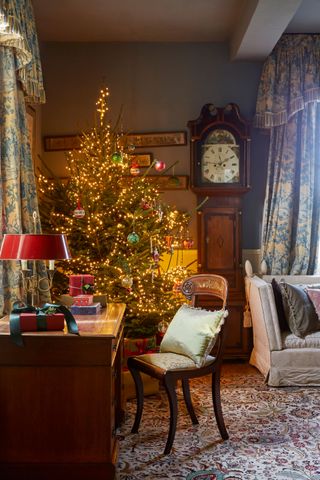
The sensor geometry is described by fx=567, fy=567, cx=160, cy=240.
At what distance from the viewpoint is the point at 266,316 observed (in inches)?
165

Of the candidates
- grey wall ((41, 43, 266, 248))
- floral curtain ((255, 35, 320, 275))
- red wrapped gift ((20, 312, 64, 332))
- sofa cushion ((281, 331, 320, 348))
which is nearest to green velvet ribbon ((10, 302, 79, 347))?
red wrapped gift ((20, 312, 64, 332))

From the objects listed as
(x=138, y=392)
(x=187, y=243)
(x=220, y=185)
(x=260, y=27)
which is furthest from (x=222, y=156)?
(x=138, y=392)

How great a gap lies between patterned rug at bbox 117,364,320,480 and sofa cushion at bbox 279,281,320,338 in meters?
0.43

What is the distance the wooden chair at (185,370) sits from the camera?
9.71 ft

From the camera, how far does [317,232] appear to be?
4969 millimetres

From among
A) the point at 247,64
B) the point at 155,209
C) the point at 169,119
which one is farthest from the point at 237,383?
the point at 247,64

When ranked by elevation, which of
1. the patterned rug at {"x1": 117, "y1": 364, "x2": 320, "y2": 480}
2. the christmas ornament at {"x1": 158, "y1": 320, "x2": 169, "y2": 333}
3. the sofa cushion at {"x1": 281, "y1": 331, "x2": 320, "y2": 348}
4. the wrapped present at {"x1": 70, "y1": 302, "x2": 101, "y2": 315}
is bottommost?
the patterned rug at {"x1": 117, "y1": 364, "x2": 320, "y2": 480}

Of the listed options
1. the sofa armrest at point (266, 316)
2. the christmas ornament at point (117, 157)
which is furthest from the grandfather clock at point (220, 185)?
the christmas ornament at point (117, 157)

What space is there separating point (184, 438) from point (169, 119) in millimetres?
2873

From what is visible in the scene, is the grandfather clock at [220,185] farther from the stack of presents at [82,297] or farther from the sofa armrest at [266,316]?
the stack of presents at [82,297]

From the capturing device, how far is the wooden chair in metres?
2.96

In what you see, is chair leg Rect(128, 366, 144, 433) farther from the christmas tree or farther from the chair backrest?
the christmas tree

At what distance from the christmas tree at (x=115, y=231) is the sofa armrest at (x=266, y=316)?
60cm

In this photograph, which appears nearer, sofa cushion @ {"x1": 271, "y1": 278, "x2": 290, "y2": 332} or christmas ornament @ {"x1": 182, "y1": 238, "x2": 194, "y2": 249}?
sofa cushion @ {"x1": 271, "y1": 278, "x2": 290, "y2": 332}
